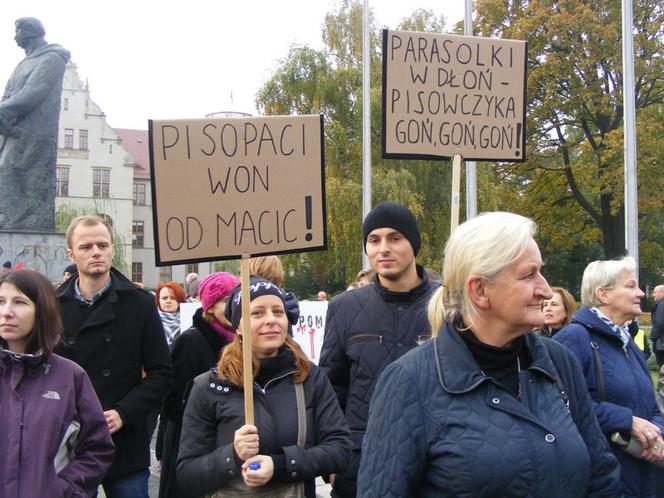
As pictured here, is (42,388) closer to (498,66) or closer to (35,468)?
(35,468)

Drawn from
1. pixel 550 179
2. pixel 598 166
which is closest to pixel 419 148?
pixel 598 166

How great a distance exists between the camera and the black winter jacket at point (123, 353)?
434cm

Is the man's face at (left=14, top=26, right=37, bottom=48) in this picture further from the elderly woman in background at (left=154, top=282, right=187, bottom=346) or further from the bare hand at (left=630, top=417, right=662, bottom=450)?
the bare hand at (left=630, top=417, right=662, bottom=450)

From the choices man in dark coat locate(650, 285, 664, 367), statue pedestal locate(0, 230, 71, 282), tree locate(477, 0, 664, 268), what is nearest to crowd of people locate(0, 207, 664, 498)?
man in dark coat locate(650, 285, 664, 367)

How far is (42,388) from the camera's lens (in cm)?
356

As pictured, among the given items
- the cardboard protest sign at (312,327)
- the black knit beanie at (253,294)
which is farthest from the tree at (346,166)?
the black knit beanie at (253,294)

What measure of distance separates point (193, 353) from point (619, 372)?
2.33 meters

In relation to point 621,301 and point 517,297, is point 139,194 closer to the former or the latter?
point 621,301

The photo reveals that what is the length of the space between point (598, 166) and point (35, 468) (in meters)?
27.6

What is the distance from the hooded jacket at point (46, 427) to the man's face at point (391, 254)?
140 centimetres

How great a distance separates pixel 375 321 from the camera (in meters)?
3.92

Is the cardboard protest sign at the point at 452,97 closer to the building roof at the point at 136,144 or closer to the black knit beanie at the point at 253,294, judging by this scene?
the black knit beanie at the point at 253,294

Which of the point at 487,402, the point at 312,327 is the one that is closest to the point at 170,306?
the point at 312,327

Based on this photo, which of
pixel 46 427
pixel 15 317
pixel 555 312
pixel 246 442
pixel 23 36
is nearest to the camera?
pixel 246 442
